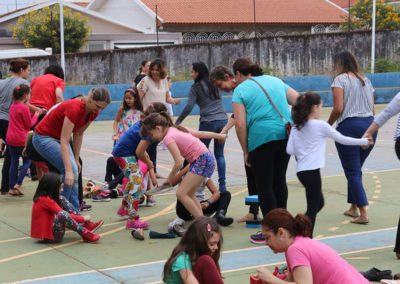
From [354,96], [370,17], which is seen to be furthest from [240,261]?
[370,17]

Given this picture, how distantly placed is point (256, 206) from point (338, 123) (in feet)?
4.28

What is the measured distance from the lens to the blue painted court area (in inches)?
287

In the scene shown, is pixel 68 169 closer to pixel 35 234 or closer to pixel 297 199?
pixel 35 234

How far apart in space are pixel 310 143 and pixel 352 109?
147 cm

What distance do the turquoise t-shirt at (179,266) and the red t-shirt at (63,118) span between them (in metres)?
3.55

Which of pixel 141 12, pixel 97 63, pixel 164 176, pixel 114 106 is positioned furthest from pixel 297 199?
pixel 141 12

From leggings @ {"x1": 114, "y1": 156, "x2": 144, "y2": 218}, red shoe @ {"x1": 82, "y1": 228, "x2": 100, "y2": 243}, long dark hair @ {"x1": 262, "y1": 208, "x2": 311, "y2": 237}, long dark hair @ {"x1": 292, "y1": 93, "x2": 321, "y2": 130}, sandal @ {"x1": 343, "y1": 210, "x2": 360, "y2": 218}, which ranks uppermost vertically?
long dark hair @ {"x1": 292, "y1": 93, "x2": 321, "y2": 130}

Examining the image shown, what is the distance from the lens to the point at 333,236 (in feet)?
28.9

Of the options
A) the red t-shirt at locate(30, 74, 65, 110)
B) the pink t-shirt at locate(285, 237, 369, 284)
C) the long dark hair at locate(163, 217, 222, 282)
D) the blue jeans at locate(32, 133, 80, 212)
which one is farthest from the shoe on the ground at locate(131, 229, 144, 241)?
the red t-shirt at locate(30, 74, 65, 110)

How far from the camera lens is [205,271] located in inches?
222

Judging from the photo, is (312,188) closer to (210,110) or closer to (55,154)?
(55,154)

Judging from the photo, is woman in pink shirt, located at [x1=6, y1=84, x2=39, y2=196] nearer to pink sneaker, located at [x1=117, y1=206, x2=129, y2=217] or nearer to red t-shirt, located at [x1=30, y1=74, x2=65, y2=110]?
red t-shirt, located at [x1=30, y1=74, x2=65, y2=110]

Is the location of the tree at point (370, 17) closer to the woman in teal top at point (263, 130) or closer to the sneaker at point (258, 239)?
the woman in teal top at point (263, 130)

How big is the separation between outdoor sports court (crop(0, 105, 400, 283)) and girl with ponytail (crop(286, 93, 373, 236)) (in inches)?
26.5
